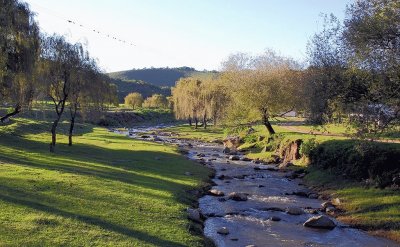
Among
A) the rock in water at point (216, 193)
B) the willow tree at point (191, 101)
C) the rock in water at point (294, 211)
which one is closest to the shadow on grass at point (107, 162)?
the rock in water at point (216, 193)

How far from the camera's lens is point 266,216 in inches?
1093

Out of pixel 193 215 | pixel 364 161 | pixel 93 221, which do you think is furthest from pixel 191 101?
pixel 93 221

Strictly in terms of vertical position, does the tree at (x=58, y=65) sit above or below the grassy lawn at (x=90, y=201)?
above

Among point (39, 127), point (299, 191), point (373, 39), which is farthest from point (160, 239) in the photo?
point (39, 127)

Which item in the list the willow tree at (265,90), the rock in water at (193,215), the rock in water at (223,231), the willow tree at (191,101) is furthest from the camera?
the willow tree at (191,101)

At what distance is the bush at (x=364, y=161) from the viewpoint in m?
32.2

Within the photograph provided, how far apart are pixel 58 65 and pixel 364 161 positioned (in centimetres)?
3399

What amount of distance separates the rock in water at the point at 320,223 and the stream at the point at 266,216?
0.32m

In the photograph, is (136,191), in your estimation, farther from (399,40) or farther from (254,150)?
(254,150)

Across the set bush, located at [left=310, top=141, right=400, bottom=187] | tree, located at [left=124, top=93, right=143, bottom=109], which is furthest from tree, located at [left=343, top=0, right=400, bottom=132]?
tree, located at [left=124, top=93, right=143, bottom=109]

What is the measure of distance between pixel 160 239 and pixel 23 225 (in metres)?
6.18

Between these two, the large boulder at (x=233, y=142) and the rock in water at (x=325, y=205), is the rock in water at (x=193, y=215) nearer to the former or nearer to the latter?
the rock in water at (x=325, y=205)

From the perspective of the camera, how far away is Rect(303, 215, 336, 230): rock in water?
25.3m

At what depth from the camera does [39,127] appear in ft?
246
